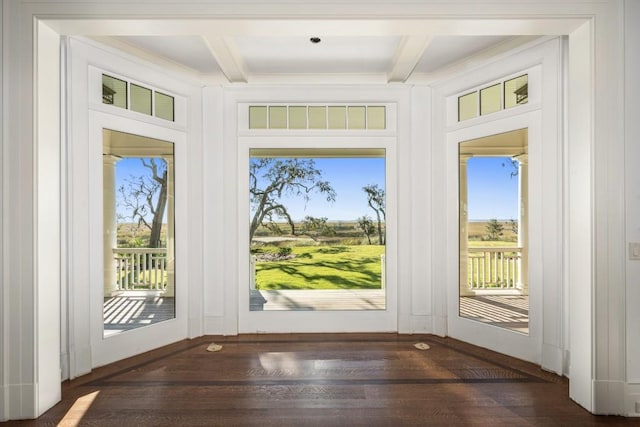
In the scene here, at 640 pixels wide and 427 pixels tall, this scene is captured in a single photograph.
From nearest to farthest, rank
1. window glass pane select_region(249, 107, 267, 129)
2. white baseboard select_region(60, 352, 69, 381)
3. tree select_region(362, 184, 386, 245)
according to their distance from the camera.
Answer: white baseboard select_region(60, 352, 69, 381)
window glass pane select_region(249, 107, 267, 129)
tree select_region(362, 184, 386, 245)

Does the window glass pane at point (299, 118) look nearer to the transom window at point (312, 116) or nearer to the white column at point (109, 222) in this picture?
the transom window at point (312, 116)

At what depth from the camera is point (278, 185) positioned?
4137 mm

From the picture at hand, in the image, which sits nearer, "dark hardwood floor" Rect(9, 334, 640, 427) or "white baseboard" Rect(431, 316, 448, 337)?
"dark hardwood floor" Rect(9, 334, 640, 427)

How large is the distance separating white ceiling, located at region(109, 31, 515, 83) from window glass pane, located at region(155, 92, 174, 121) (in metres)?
0.37

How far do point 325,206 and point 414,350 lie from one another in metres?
1.79

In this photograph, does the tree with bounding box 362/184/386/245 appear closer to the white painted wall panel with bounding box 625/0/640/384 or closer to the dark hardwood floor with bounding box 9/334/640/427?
the dark hardwood floor with bounding box 9/334/640/427

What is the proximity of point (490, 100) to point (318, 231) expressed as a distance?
7.36ft

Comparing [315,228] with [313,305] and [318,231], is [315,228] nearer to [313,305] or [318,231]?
[318,231]

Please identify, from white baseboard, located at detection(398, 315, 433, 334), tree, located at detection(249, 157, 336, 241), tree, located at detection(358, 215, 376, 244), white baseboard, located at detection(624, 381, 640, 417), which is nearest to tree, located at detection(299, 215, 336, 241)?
tree, located at detection(249, 157, 336, 241)

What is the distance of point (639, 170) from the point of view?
7.70 ft

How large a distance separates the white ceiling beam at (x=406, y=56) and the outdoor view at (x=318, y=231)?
2.73ft

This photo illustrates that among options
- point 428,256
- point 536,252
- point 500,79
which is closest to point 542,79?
point 500,79

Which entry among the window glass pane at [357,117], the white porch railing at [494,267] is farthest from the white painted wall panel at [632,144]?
the window glass pane at [357,117]

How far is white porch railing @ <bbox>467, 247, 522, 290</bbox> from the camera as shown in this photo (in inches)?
134
